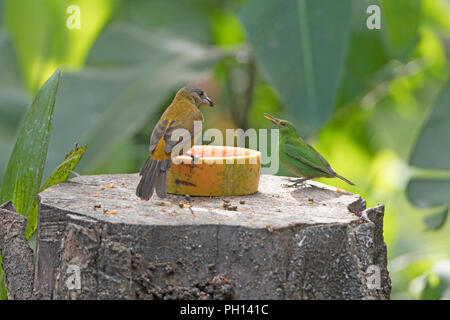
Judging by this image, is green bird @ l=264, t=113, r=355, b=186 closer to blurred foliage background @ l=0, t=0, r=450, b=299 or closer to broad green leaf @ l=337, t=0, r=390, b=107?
blurred foliage background @ l=0, t=0, r=450, b=299

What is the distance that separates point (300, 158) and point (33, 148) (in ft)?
3.28

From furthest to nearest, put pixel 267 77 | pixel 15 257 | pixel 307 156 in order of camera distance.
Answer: pixel 267 77
pixel 307 156
pixel 15 257

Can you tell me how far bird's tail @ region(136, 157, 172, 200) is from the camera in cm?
208

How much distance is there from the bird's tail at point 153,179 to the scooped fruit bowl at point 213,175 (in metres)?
0.09

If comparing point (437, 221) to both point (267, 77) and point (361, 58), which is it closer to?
point (267, 77)

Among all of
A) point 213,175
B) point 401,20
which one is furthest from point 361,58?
point 213,175

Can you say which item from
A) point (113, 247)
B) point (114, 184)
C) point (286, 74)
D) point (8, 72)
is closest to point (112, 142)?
point (114, 184)

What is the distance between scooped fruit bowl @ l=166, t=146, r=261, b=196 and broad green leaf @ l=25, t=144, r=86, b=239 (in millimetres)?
321

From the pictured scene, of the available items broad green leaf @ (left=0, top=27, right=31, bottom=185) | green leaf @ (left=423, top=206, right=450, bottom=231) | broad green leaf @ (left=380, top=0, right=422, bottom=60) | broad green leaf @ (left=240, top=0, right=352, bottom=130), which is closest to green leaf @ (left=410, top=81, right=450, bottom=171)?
green leaf @ (left=423, top=206, right=450, bottom=231)

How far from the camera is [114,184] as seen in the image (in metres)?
2.42

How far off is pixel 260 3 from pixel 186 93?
0.80 meters

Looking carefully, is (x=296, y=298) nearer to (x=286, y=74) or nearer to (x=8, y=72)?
(x=286, y=74)

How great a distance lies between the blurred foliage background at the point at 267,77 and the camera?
9.73ft

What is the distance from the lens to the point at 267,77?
2.96 metres
